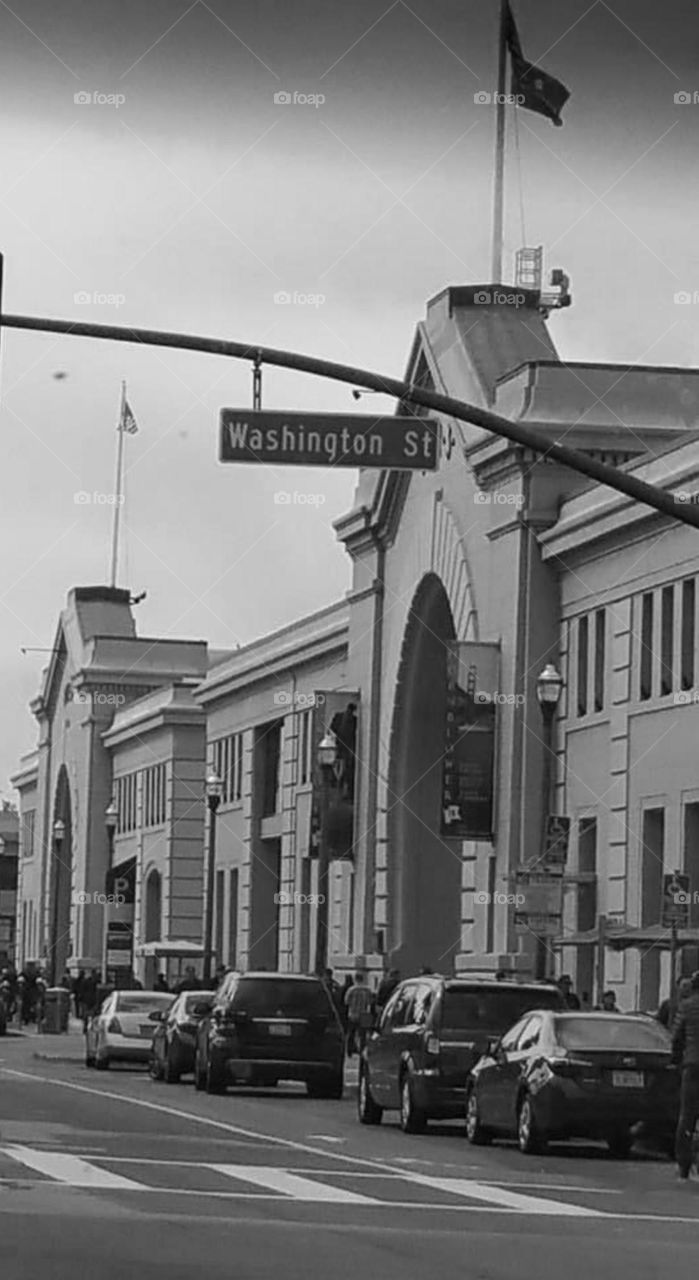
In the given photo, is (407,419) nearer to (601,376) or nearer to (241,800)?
(601,376)

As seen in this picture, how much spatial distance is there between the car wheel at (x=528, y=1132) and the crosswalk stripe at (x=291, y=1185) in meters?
4.03

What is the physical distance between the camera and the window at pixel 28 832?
126 metres

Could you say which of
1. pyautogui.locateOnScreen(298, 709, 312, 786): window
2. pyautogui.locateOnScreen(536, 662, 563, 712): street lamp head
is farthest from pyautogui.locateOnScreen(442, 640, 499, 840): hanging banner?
pyautogui.locateOnScreen(298, 709, 312, 786): window

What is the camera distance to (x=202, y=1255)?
48.3 ft

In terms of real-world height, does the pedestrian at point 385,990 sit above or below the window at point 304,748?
below

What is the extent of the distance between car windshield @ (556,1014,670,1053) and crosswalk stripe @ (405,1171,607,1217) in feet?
13.4

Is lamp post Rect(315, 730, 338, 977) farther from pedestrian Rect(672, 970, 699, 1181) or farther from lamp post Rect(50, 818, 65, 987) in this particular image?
lamp post Rect(50, 818, 65, 987)

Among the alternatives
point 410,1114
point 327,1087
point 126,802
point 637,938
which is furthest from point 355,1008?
point 126,802

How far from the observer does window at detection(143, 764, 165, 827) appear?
314 feet

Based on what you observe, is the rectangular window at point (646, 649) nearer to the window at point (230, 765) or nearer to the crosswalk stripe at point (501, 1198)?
the crosswalk stripe at point (501, 1198)

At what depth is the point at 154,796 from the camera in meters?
97.5

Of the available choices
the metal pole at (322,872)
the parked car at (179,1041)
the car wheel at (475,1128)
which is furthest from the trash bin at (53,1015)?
the car wheel at (475,1128)

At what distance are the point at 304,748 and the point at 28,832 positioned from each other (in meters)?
55.8

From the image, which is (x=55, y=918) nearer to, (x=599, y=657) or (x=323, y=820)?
(x=323, y=820)
